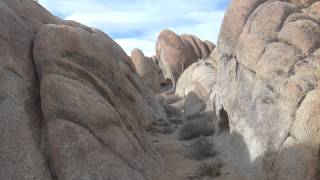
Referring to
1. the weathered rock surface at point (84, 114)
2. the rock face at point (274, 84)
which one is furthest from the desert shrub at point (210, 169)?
the weathered rock surface at point (84, 114)

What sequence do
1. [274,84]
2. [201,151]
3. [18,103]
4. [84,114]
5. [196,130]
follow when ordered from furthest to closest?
[196,130], [201,151], [274,84], [84,114], [18,103]

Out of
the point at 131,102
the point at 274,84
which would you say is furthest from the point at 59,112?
the point at 131,102

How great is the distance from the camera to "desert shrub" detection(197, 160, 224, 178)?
16.0 m

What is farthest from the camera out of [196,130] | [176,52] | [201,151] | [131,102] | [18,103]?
[176,52]

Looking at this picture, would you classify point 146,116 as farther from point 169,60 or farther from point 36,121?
point 169,60

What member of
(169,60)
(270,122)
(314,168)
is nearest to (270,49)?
(270,122)

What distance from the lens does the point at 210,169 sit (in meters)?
16.1

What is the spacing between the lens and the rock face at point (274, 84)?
13203 mm

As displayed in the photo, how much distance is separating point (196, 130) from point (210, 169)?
5.91 meters

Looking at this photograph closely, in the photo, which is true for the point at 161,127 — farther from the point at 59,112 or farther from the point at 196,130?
the point at 59,112

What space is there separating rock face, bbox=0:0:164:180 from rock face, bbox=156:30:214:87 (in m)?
38.4

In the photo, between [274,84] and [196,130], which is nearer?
[274,84]

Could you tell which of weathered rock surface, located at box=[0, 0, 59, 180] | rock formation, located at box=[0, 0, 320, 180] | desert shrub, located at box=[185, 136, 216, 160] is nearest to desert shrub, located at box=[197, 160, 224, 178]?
rock formation, located at box=[0, 0, 320, 180]

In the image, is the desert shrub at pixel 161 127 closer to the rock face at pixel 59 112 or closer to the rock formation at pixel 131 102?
the rock formation at pixel 131 102
